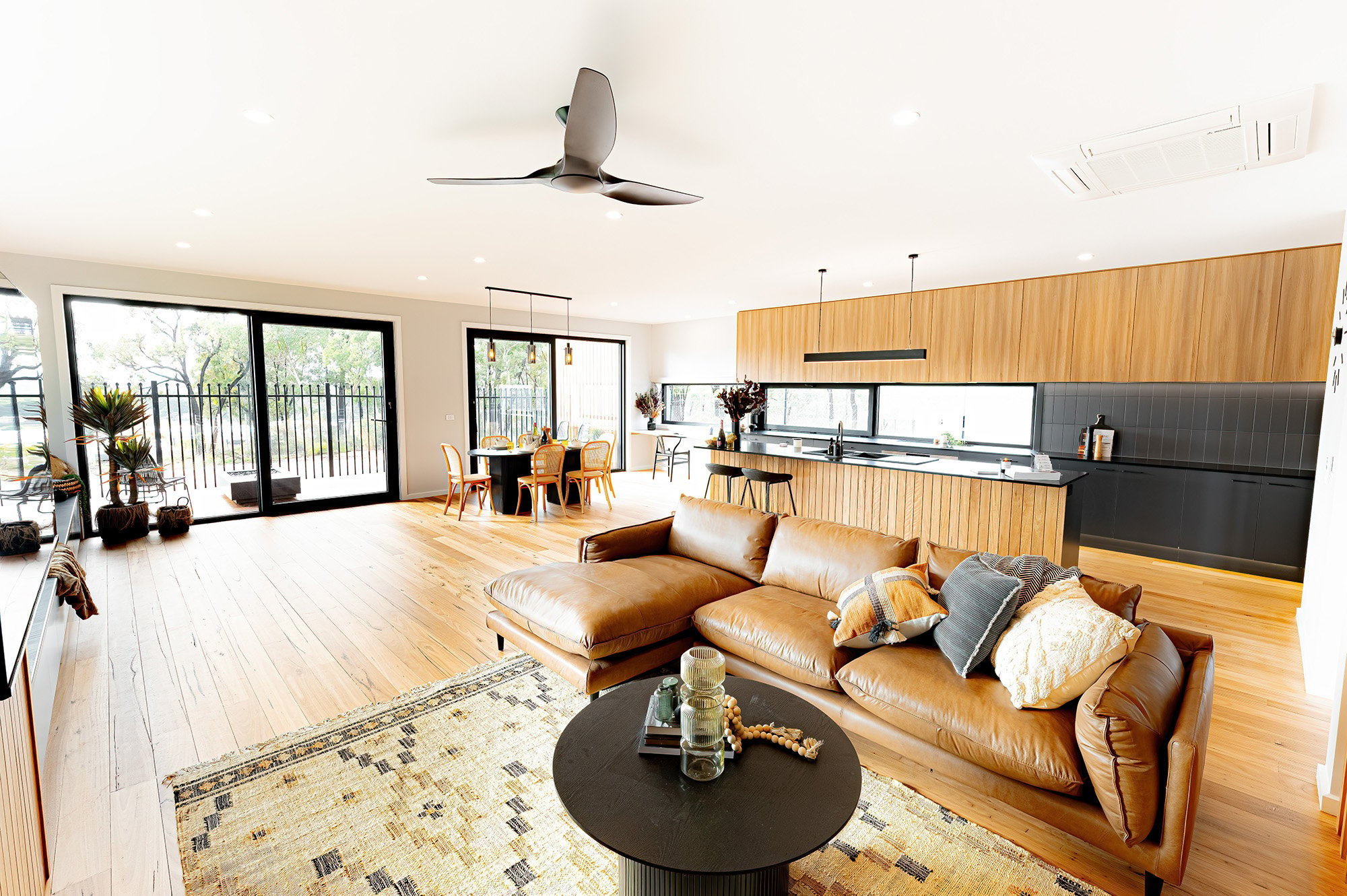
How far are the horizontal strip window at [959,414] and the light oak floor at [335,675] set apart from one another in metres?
1.56

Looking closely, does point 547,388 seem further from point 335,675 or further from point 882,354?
point 335,675

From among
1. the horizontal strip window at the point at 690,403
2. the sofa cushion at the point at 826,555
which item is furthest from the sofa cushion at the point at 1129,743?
the horizontal strip window at the point at 690,403

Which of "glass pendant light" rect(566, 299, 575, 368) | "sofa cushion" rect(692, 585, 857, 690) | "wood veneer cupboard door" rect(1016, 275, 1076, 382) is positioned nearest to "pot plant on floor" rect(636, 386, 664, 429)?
"glass pendant light" rect(566, 299, 575, 368)

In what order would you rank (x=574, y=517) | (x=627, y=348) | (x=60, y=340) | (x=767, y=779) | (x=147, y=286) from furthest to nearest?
(x=627, y=348)
(x=574, y=517)
(x=147, y=286)
(x=60, y=340)
(x=767, y=779)

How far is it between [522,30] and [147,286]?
5.95m

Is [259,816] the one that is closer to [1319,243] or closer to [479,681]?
[479,681]

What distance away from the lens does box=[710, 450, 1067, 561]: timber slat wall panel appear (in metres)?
4.39

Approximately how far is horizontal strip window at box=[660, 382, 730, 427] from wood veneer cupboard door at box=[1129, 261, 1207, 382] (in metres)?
5.47

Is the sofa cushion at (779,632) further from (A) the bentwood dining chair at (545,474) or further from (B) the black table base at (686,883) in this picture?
(A) the bentwood dining chair at (545,474)

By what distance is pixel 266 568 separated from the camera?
4.71 metres

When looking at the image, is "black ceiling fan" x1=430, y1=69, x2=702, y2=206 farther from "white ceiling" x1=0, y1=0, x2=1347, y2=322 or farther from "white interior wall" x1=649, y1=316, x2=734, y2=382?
"white interior wall" x1=649, y1=316, x2=734, y2=382

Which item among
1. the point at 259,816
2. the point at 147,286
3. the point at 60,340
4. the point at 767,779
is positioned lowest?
the point at 259,816

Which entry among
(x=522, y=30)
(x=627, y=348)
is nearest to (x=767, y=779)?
(x=522, y=30)

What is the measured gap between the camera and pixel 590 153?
7.53 feet
